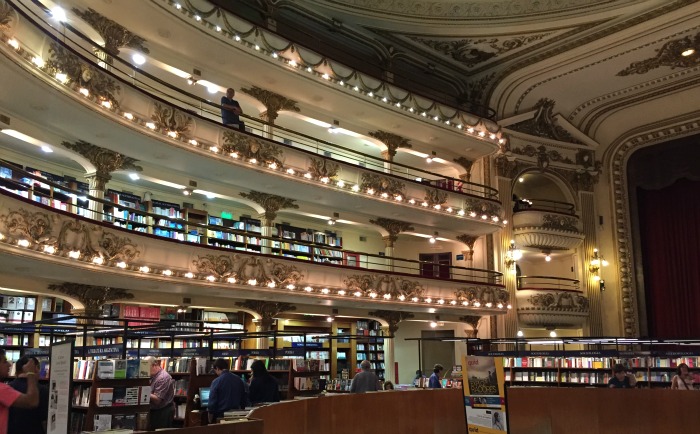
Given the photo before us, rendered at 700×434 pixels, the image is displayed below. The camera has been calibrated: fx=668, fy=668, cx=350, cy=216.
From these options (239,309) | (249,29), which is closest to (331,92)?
(249,29)

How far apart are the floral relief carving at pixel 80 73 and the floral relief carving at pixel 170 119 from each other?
926 millimetres

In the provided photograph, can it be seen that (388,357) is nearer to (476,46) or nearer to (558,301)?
(558,301)

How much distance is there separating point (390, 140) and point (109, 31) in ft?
26.1

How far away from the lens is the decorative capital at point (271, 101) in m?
14.9

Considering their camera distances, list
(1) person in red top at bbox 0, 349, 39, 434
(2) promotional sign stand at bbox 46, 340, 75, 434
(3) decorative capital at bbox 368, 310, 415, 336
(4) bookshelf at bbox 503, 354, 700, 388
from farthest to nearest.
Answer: (3) decorative capital at bbox 368, 310, 415, 336
(4) bookshelf at bbox 503, 354, 700, 388
(1) person in red top at bbox 0, 349, 39, 434
(2) promotional sign stand at bbox 46, 340, 75, 434

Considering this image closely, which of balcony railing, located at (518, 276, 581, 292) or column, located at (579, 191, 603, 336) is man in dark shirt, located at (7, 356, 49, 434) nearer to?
balcony railing, located at (518, 276, 581, 292)

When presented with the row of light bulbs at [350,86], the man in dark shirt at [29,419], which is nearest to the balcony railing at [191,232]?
the row of light bulbs at [350,86]

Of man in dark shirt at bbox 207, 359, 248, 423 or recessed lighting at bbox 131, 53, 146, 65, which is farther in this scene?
recessed lighting at bbox 131, 53, 146, 65

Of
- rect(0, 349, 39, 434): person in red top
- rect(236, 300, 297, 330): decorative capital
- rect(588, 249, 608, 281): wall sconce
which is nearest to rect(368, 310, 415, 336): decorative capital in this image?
rect(236, 300, 297, 330): decorative capital

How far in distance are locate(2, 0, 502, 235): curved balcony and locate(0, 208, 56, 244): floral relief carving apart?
1825 millimetres

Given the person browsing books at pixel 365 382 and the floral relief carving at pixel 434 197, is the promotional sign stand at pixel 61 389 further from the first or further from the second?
the floral relief carving at pixel 434 197

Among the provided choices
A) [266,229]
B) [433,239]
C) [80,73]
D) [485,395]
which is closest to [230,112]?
[266,229]

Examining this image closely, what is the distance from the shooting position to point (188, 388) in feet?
28.5

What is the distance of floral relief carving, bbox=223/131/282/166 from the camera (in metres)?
12.8
